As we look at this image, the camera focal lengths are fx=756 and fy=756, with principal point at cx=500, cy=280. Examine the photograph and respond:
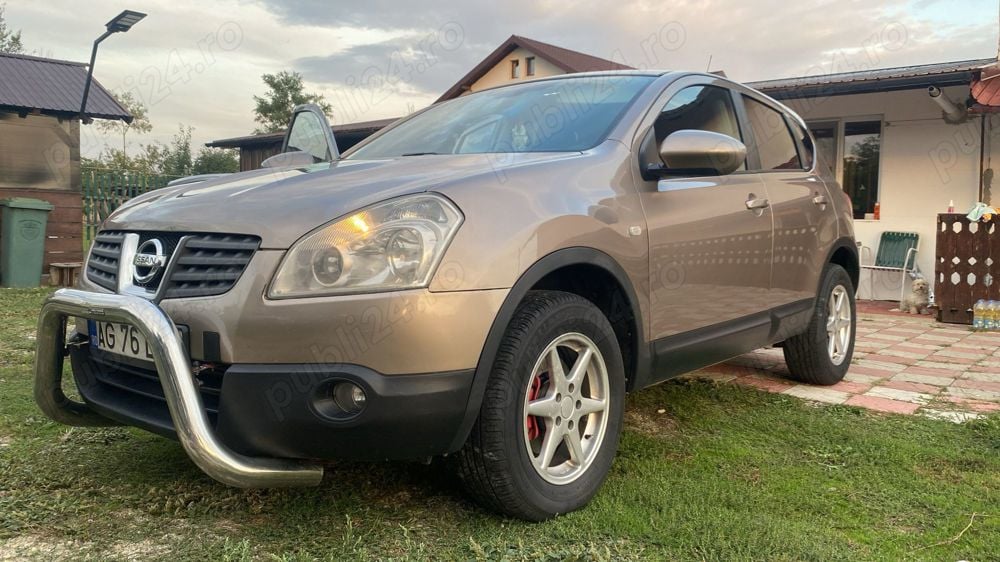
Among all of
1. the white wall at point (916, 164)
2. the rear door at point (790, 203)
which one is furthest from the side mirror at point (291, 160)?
the white wall at point (916, 164)

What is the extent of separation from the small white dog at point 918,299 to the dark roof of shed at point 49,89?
35.2ft

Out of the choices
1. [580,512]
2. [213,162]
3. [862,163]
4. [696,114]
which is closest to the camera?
[580,512]

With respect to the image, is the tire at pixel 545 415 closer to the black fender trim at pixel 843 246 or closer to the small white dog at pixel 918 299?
the black fender trim at pixel 843 246

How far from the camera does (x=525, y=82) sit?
11.9 feet

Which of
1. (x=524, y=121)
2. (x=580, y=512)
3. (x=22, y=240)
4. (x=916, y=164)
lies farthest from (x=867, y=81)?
(x=22, y=240)

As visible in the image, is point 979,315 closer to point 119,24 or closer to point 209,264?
point 209,264

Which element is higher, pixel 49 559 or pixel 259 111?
pixel 259 111

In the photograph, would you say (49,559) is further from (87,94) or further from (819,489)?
(87,94)

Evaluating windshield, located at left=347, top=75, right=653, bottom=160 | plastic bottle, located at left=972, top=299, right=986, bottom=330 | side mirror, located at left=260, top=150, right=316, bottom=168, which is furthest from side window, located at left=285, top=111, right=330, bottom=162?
plastic bottle, located at left=972, top=299, right=986, bottom=330

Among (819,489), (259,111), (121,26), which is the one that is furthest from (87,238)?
(259,111)

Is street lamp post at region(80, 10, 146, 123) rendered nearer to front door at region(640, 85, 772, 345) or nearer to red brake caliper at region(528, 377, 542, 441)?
front door at region(640, 85, 772, 345)

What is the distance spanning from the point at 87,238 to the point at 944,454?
12610mm

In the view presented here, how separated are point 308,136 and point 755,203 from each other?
17.6 feet

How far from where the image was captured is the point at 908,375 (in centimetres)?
489
